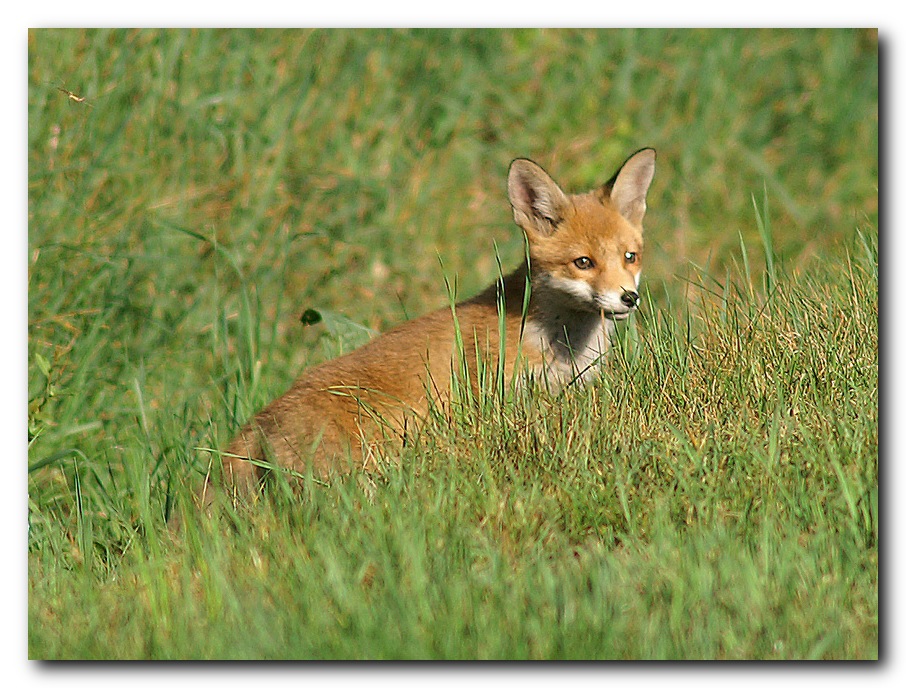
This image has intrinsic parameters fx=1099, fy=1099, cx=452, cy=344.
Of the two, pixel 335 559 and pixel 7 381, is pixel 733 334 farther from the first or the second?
pixel 7 381

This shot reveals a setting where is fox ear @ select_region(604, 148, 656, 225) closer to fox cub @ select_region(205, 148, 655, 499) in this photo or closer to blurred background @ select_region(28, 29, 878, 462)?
fox cub @ select_region(205, 148, 655, 499)

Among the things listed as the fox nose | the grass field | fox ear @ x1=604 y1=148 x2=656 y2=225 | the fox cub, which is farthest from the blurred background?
fox ear @ x1=604 y1=148 x2=656 y2=225

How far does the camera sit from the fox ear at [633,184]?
18.3 feet

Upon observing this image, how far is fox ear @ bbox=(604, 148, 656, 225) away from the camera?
18.3 ft

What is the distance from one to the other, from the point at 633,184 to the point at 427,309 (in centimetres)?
230

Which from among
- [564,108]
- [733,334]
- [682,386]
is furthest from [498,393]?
[564,108]

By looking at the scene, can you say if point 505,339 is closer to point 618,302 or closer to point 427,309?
point 618,302

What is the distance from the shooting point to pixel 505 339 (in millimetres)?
4898

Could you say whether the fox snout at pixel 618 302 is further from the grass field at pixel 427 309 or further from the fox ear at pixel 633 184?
the fox ear at pixel 633 184

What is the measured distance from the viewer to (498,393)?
4.32 m

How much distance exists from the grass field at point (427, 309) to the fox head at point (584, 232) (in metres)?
0.35

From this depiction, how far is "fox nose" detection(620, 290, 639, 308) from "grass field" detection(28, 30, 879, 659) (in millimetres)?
90

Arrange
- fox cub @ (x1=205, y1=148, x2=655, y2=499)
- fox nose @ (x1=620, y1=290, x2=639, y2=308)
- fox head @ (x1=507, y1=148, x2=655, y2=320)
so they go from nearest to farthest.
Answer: fox cub @ (x1=205, y1=148, x2=655, y2=499) → fox nose @ (x1=620, y1=290, x2=639, y2=308) → fox head @ (x1=507, y1=148, x2=655, y2=320)

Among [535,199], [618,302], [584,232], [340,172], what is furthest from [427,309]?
[618,302]
